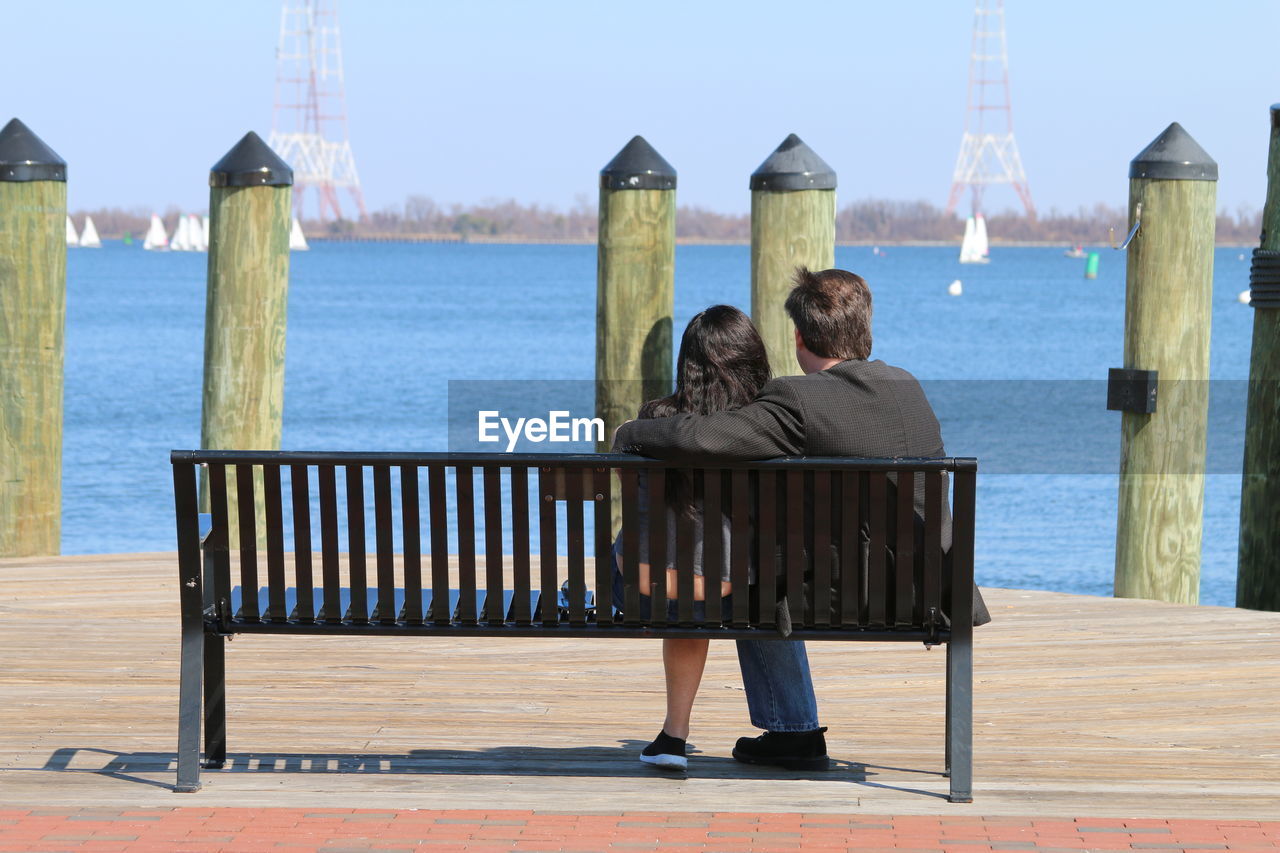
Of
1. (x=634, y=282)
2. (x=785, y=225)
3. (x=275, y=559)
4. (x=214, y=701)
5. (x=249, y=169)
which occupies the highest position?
(x=249, y=169)

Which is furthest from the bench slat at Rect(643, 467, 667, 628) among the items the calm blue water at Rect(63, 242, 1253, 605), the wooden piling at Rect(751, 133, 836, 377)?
the calm blue water at Rect(63, 242, 1253, 605)

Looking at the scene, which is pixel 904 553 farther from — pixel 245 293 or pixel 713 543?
pixel 245 293

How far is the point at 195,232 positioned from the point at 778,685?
137268 mm

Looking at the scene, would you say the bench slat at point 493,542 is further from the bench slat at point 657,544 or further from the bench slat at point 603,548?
the bench slat at point 657,544

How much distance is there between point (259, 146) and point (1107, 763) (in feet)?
14.6

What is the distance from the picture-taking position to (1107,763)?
4273mm

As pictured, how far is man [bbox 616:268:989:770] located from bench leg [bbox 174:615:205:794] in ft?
3.49

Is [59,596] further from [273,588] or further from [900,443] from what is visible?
[900,443]

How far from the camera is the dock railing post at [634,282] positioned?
7.05 m

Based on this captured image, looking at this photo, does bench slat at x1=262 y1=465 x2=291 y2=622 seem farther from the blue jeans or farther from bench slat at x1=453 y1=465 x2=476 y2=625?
the blue jeans

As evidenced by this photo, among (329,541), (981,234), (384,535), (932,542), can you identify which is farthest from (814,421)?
(981,234)

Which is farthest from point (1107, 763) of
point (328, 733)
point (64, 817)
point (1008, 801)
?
point (64, 817)

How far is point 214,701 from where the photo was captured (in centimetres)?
413

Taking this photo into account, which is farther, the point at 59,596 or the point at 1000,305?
the point at 1000,305
